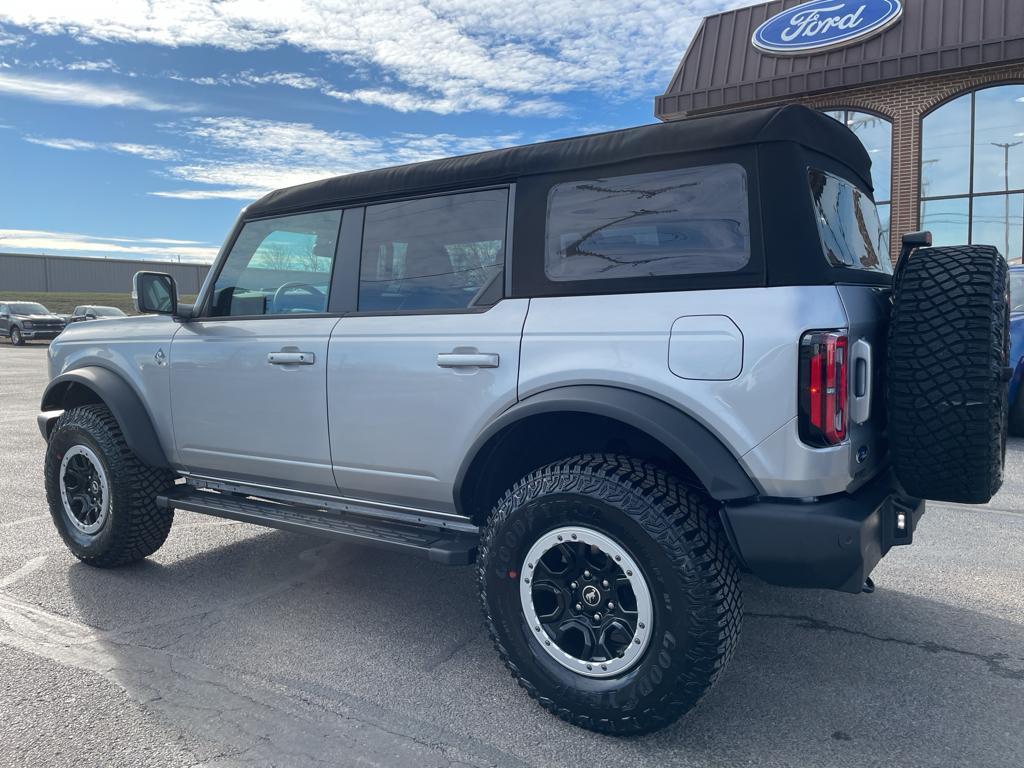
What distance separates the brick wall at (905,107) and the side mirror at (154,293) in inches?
584

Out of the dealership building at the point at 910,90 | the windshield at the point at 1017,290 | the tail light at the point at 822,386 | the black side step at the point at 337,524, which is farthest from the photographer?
the dealership building at the point at 910,90

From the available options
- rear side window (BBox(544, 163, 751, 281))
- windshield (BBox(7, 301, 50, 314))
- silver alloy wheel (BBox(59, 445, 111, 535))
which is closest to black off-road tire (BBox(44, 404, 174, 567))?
silver alloy wheel (BBox(59, 445, 111, 535))

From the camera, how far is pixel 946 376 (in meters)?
2.58

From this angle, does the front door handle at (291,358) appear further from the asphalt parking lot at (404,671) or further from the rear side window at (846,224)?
the rear side window at (846,224)

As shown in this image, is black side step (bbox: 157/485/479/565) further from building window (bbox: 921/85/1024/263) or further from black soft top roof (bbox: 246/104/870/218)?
building window (bbox: 921/85/1024/263)

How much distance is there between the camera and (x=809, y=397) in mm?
2490

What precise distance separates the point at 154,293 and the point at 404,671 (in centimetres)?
238

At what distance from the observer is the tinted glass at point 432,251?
332 cm

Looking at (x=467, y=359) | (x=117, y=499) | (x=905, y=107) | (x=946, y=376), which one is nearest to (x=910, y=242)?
(x=946, y=376)

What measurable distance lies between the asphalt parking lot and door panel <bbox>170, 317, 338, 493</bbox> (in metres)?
0.67

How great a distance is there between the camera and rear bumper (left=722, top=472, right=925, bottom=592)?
2.51 m

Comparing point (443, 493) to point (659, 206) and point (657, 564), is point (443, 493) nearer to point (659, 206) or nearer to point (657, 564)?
point (657, 564)

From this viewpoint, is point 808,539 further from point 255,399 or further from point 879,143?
point 879,143

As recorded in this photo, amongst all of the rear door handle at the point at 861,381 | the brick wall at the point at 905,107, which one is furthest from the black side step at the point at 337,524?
the brick wall at the point at 905,107
